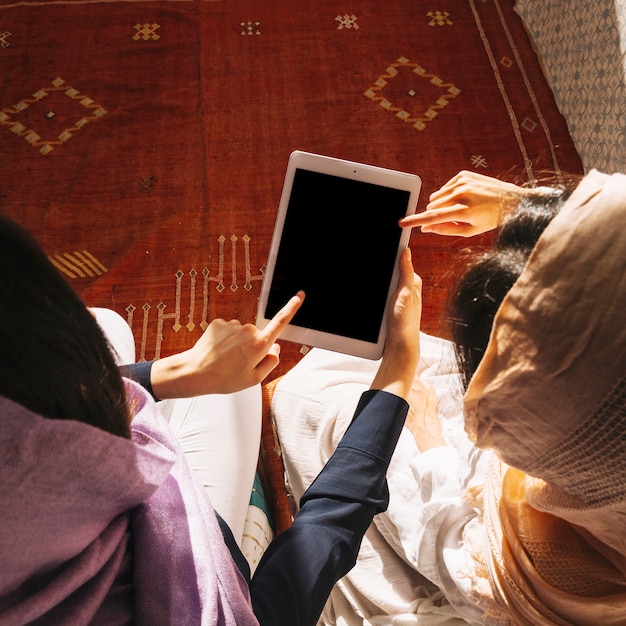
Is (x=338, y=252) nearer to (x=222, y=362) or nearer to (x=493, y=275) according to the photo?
(x=222, y=362)

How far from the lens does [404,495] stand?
0.94 metres

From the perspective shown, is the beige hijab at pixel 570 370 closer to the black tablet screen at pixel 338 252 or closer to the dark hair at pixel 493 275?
the dark hair at pixel 493 275

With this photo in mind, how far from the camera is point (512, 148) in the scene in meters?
1.68

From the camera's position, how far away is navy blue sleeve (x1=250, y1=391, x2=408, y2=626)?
0.70 metres

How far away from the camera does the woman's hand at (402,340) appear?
2.74ft

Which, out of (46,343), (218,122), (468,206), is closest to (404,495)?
(468,206)

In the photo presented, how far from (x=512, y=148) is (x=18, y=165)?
1381 mm

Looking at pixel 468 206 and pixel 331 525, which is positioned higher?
pixel 468 206

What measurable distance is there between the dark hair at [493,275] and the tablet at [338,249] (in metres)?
0.31

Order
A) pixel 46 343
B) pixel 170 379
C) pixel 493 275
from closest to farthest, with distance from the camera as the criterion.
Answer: pixel 46 343 → pixel 493 275 → pixel 170 379

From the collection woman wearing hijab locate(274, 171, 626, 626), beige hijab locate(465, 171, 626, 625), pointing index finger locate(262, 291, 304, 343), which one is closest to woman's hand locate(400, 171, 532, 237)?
woman wearing hijab locate(274, 171, 626, 626)

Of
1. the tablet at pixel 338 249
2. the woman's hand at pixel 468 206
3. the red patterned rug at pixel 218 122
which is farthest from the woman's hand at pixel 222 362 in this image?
the red patterned rug at pixel 218 122

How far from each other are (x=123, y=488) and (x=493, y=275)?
0.40 meters

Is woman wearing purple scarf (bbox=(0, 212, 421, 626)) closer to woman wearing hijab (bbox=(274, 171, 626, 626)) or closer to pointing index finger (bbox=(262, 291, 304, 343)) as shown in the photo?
pointing index finger (bbox=(262, 291, 304, 343))
